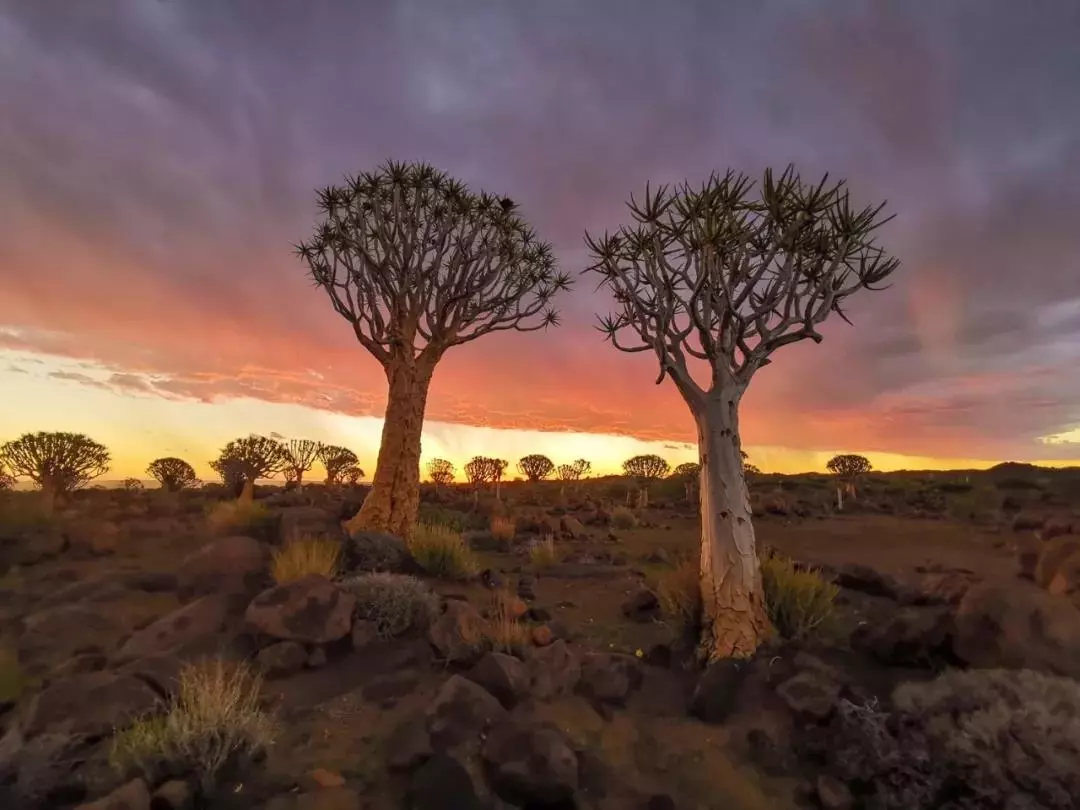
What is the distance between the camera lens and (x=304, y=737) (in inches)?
222

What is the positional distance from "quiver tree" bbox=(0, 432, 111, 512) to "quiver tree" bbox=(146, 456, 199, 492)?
9062 millimetres

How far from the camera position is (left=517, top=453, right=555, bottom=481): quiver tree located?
4625 centimetres

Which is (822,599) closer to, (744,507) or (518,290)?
(744,507)

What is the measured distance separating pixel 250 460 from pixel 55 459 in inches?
325

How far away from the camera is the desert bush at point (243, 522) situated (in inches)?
592

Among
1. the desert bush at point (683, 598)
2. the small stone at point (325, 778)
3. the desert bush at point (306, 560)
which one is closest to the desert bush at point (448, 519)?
the desert bush at point (306, 560)

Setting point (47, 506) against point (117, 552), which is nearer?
point (117, 552)

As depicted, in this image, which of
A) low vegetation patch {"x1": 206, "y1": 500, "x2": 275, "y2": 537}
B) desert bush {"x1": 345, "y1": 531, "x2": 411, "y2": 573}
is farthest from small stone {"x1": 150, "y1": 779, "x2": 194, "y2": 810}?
low vegetation patch {"x1": 206, "y1": 500, "x2": 275, "y2": 537}

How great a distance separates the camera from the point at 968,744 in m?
4.59

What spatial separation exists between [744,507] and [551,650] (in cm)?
308

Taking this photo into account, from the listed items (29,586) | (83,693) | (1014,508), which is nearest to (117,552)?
(29,586)

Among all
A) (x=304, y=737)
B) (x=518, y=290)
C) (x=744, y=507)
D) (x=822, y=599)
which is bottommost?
(x=304, y=737)

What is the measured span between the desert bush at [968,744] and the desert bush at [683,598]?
9.40 feet

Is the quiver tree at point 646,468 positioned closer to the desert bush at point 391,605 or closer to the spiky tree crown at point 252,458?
the spiky tree crown at point 252,458
